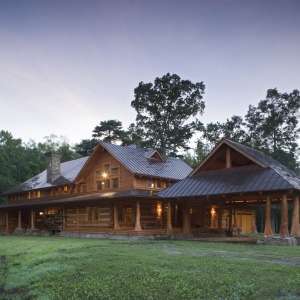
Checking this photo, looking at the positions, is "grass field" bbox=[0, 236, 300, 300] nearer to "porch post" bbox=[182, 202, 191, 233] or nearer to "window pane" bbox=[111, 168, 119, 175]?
"porch post" bbox=[182, 202, 191, 233]

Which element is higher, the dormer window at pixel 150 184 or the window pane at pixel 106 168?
the window pane at pixel 106 168

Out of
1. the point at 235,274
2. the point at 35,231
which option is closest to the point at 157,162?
the point at 35,231

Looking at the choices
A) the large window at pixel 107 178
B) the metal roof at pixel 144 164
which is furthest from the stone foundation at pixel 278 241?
the large window at pixel 107 178

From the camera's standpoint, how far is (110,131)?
205 ft

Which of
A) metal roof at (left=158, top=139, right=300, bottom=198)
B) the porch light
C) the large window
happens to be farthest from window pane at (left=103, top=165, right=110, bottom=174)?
the porch light

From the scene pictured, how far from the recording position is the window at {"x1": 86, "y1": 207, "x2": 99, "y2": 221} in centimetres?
3139

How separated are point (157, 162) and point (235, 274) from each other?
24.7 m

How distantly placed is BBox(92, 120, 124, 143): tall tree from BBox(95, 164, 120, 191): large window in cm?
2884

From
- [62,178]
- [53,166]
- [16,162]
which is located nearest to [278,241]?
[62,178]

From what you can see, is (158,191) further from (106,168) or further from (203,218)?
(203,218)

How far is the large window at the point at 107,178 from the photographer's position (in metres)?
31.3

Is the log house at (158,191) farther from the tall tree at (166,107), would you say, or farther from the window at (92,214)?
the tall tree at (166,107)

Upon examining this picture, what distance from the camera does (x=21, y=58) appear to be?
2130 centimetres

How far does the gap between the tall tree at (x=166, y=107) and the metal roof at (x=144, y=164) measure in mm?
19554
